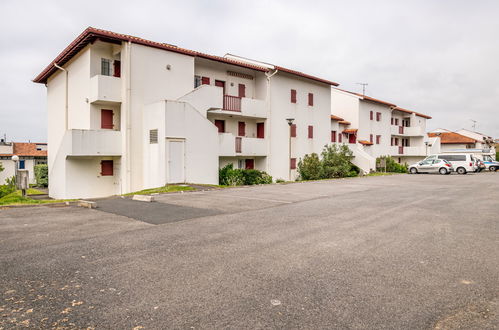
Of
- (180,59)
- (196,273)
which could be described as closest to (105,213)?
(196,273)

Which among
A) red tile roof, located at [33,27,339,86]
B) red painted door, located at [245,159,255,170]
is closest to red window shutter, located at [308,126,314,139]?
red painted door, located at [245,159,255,170]

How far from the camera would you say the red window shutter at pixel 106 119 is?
67.5 ft

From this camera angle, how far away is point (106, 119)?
20.7 m

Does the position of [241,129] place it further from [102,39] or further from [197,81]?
[102,39]

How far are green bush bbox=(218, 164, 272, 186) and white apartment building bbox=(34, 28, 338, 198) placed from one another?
97 centimetres

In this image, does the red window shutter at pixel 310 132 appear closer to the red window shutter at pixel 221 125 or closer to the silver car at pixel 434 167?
the red window shutter at pixel 221 125

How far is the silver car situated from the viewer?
106 feet

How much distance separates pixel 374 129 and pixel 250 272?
41114 mm

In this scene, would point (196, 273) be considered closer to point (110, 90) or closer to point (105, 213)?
point (105, 213)

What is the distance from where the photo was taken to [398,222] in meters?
8.00

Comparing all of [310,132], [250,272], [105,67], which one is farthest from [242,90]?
[250,272]

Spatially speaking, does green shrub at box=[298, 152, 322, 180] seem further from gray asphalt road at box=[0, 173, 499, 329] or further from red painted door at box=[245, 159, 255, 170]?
gray asphalt road at box=[0, 173, 499, 329]

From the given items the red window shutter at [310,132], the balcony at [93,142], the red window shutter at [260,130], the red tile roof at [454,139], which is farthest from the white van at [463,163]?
the red tile roof at [454,139]

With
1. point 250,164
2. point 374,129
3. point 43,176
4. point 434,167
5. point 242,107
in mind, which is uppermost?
point 374,129
